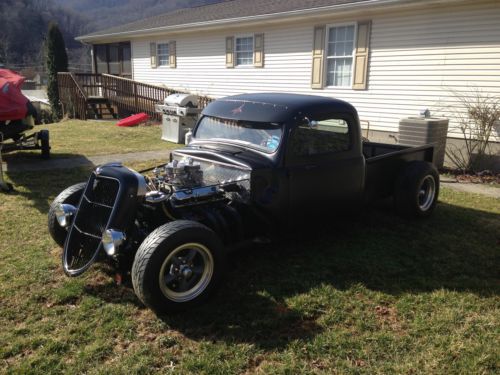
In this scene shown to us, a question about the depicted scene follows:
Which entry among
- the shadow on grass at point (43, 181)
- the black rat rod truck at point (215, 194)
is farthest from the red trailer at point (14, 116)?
the black rat rod truck at point (215, 194)

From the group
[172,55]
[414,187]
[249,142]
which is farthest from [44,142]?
[172,55]

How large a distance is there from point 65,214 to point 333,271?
266 cm

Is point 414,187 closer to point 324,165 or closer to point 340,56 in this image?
point 324,165

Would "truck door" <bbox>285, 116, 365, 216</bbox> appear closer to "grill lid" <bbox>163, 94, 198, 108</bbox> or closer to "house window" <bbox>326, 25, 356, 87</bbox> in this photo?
"house window" <bbox>326, 25, 356, 87</bbox>

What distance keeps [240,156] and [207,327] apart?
1.76 metres

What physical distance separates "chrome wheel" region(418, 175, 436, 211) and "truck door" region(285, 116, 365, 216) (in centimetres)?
147

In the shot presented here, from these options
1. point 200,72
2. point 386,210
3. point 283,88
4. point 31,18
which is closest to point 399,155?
point 386,210

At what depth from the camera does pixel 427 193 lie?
6.21 metres

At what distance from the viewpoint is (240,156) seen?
445cm

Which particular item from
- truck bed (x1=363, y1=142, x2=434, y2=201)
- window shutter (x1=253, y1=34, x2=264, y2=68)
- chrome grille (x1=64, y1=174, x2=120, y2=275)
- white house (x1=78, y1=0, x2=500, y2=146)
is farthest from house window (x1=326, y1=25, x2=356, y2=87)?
chrome grille (x1=64, y1=174, x2=120, y2=275)

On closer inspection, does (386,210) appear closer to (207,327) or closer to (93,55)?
(207,327)

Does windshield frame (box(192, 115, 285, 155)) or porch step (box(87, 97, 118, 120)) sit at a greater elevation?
windshield frame (box(192, 115, 285, 155))

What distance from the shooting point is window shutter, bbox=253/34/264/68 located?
1376cm

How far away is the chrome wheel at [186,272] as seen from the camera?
3.46 m
